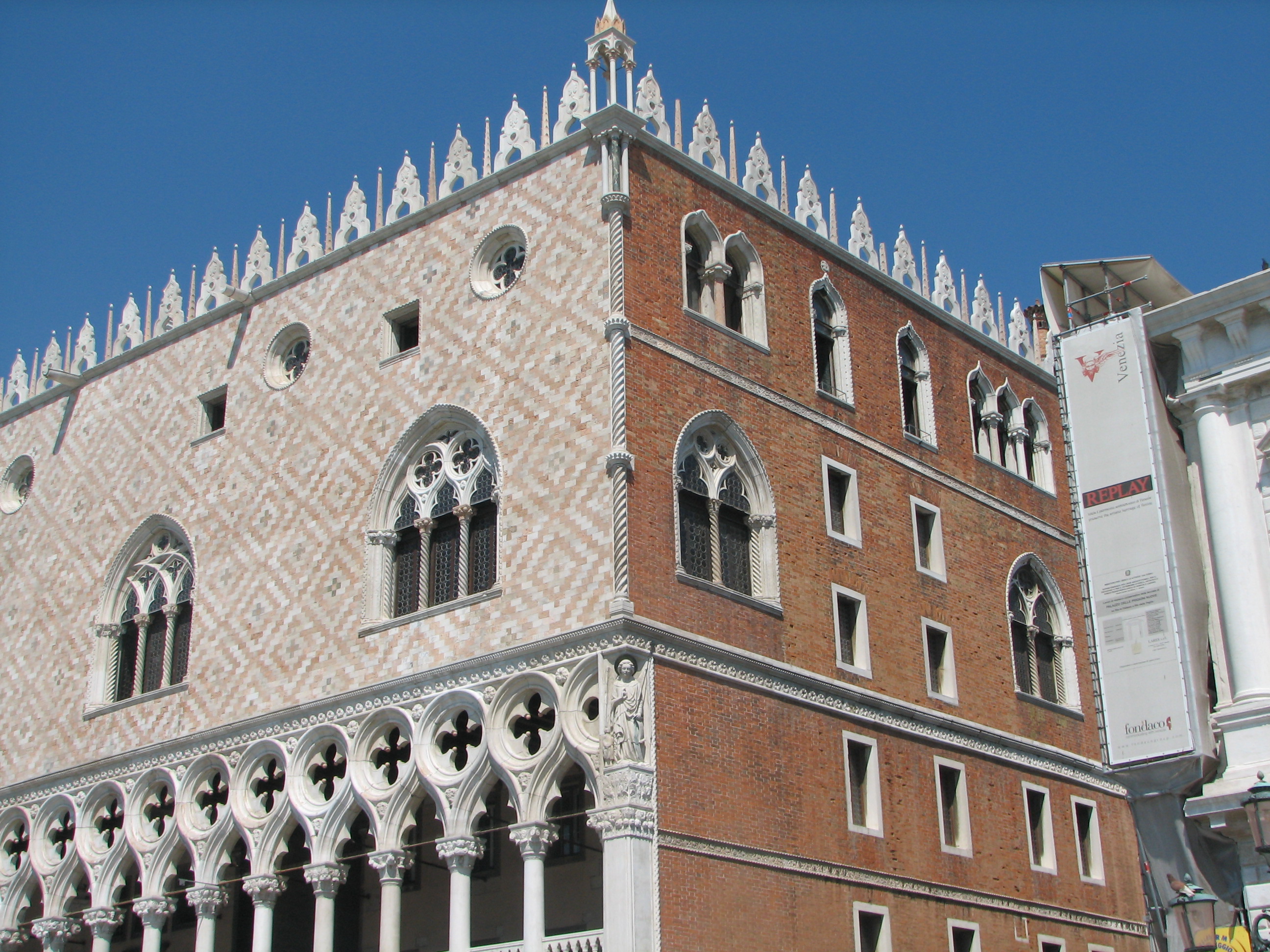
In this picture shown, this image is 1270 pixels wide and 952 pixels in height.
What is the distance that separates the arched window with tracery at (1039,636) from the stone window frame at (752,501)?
635cm

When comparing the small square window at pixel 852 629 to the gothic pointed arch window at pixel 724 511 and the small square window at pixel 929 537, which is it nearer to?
the gothic pointed arch window at pixel 724 511

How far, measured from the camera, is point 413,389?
76.5 ft

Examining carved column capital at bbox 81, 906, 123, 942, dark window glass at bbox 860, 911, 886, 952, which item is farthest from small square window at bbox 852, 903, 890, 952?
carved column capital at bbox 81, 906, 123, 942

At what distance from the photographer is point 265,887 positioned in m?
22.3

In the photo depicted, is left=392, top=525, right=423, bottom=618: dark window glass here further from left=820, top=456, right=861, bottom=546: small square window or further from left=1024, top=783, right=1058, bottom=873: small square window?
left=1024, top=783, right=1058, bottom=873: small square window

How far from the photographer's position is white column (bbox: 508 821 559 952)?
19.2 metres

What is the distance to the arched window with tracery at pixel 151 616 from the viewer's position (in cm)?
2567

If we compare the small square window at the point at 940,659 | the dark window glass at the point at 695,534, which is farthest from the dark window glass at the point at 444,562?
the small square window at the point at 940,659

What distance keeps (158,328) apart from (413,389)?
717cm

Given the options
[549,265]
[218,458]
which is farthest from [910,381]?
[218,458]

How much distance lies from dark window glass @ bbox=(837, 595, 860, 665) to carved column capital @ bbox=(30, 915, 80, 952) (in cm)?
1267

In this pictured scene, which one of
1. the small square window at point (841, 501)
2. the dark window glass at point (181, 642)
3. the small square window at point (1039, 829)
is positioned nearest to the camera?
the small square window at point (841, 501)

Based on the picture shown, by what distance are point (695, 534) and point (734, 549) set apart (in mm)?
788

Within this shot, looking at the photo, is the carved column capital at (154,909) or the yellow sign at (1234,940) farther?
the carved column capital at (154,909)
